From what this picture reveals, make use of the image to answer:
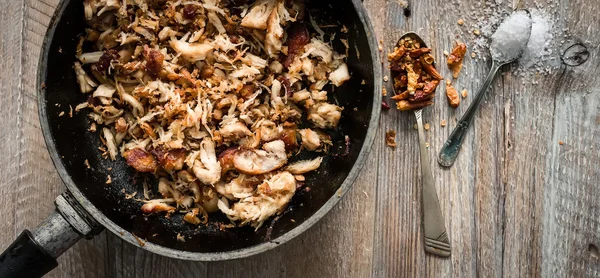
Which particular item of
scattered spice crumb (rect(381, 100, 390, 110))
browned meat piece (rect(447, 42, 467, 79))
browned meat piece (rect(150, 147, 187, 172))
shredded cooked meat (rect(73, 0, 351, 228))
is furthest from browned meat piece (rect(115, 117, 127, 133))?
browned meat piece (rect(447, 42, 467, 79))

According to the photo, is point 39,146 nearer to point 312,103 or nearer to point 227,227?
point 227,227

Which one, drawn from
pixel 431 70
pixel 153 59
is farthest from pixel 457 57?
pixel 153 59

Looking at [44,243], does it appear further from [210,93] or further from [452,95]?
[452,95]

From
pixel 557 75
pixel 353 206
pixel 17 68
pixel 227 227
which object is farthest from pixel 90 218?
pixel 557 75

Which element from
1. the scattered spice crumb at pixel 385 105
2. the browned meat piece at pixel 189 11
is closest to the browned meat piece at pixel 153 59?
the browned meat piece at pixel 189 11

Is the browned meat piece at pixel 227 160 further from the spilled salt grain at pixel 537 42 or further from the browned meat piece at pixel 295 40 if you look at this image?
the spilled salt grain at pixel 537 42

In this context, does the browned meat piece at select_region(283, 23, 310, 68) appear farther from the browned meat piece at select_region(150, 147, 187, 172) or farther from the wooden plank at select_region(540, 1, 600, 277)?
the wooden plank at select_region(540, 1, 600, 277)
